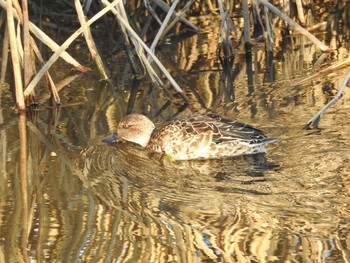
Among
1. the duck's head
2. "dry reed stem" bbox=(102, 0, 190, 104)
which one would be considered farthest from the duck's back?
"dry reed stem" bbox=(102, 0, 190, 104)

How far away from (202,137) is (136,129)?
0.60m

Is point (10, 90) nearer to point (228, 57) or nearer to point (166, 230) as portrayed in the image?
point (228, 57)

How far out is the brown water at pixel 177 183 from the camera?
511cm

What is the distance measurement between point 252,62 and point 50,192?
409cm

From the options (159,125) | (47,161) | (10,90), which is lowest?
(47,161)

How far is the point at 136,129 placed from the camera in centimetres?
727

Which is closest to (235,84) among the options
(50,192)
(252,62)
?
(252,62)

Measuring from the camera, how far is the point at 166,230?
5359 mm

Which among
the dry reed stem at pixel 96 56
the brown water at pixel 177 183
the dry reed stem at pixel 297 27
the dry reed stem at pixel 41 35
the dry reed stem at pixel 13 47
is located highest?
the dry reed stem at pixel 297 27

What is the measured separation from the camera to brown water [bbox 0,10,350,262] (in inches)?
201

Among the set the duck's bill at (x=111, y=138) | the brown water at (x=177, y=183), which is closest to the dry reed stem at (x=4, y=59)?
the brown water at (x=177, y=183)

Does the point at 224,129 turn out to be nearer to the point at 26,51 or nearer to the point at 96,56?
the point at 26,51

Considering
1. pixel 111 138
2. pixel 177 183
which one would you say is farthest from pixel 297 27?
pixel 177 183

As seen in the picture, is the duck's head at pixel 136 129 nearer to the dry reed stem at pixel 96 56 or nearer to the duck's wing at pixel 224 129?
the duck's wing at pixel 224 129
